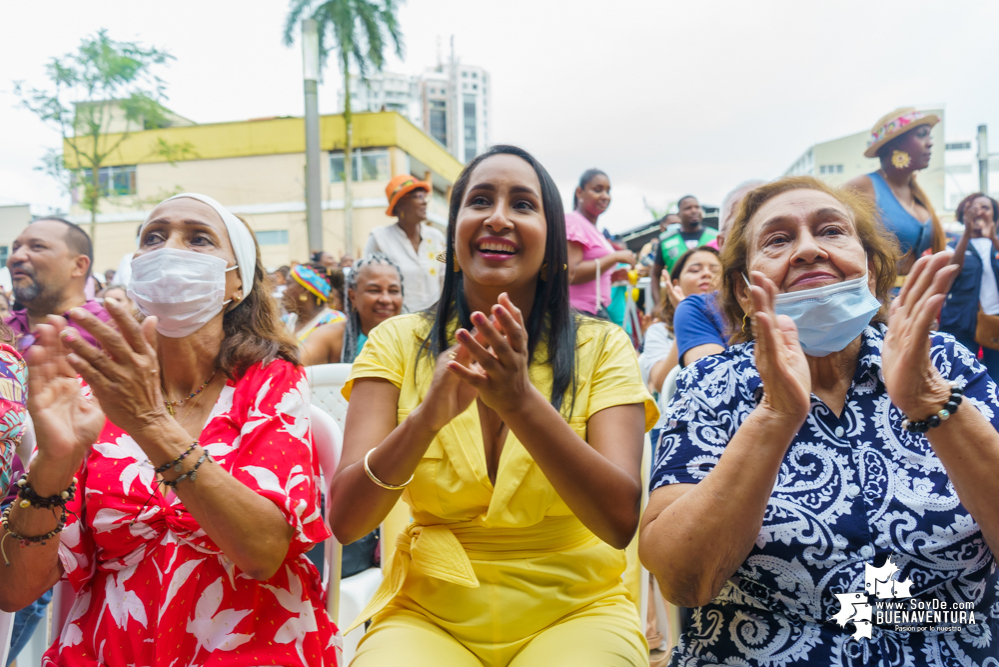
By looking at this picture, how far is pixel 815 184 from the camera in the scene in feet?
6.51

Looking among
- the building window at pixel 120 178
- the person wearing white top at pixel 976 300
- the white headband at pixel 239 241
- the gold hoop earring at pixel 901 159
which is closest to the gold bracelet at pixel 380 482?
the white headband at pixel 239 241

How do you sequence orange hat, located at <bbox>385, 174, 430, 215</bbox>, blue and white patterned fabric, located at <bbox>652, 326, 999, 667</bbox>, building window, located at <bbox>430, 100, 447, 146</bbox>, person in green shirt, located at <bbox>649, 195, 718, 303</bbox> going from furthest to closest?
building window, located at <bbox>430, 100, 447, 146</bbox> → orange hat, located at <bbox>385, 174, 430, 215</bbox> → person in green shirt, located at <bbox>649, 195, 718, 303</bbox> → blue and white patterned fabric, located at <bbox>652, 326, 999, 667</bbox>

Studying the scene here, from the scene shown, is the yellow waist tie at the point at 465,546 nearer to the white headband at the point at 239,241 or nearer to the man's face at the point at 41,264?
the white headband at the point at 239,241

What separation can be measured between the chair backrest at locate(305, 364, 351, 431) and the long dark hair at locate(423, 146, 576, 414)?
3.67ft

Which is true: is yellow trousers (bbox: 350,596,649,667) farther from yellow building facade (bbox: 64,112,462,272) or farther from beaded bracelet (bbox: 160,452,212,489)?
yellow building facade (bbox: 64,112,462,272)

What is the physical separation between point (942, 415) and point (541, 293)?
114cm

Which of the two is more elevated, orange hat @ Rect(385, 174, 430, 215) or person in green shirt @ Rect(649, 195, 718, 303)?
orange hat @ Rect(385, 174, 430, 215)

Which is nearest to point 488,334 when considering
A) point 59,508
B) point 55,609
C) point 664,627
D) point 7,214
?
point 59,508

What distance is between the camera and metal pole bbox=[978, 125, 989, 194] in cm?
2153

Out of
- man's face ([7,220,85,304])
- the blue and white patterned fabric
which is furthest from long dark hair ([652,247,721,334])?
man's face ([7,220,85,304])

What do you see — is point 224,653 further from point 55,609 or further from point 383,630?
point 55,609

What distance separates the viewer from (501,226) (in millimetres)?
1986

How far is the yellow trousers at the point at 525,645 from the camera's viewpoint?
1.61m

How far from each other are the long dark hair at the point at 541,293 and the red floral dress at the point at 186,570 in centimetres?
56
